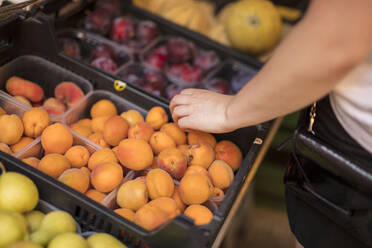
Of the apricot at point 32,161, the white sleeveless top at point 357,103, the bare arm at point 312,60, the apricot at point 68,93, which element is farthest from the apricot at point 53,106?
the white sleeveless top at point 357,103

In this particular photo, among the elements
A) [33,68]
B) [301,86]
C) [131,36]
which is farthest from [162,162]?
[131,36]

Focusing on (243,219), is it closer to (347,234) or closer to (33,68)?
(347,234)

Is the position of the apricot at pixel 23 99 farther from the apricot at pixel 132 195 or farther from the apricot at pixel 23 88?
the apricot at pixel 132 195

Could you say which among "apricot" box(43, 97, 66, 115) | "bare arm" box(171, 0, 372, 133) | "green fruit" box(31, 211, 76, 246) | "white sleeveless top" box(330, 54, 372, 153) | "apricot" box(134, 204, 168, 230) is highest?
"bare arm" box(171, 0, 372, 133)

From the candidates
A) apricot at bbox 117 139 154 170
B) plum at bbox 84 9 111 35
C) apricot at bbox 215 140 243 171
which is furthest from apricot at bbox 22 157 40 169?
plum at bbox 84 9 111 35

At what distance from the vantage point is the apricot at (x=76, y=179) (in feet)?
3.26

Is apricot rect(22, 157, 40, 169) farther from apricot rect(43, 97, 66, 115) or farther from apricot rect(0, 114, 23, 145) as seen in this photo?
apricot rect(43, 97, 66, 115)

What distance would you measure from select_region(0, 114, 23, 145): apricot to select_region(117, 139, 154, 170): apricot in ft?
1.02

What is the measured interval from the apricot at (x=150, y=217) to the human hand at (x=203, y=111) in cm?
25

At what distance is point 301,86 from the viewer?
69cm

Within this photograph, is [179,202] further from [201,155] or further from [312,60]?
[312,60]

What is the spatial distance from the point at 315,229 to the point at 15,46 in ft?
3.93

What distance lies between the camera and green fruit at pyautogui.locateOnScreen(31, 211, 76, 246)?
843 mm

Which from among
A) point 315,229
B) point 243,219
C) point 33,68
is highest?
point 33,68
